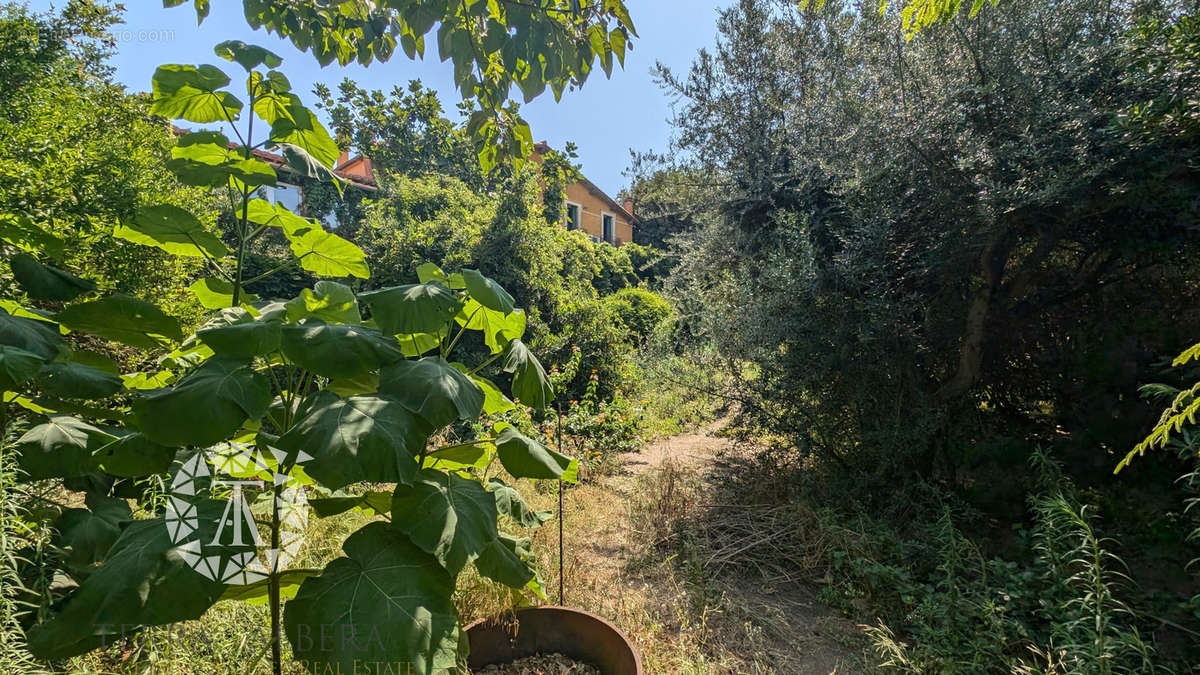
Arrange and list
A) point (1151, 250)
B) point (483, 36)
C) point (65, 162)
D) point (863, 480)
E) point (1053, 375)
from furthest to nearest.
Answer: point (863, 480), point (1053, 375), point (65, 162), point (1151, 250), point (483, 36)

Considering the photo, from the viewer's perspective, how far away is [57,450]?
110cm

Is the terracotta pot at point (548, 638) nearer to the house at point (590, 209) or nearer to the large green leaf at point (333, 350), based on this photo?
the large green leaf at point (333, 350)

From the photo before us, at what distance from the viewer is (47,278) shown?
1149 millimetres

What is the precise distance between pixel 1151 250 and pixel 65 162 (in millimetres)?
5761

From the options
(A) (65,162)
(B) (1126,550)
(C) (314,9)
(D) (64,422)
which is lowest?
(B) (1126,550)

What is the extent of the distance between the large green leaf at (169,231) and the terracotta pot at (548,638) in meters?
1.36

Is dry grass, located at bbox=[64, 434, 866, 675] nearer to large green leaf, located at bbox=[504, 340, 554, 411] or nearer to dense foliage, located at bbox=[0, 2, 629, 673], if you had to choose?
dense foliage, located at bbox=[0, 2, 629, 673]

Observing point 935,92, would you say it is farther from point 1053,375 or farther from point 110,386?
point 110,386

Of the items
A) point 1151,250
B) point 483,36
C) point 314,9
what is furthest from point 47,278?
point 1151,250

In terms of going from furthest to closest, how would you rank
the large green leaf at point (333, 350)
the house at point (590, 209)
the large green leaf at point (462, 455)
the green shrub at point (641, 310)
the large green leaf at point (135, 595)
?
1. the house at point (590, 209)
2. the green shrub at point (641, 310)
3. the large green leaf at point (462, 455)
4. the large green leaf at point (333, 350)
5. the large green leaf at point (135, 595)

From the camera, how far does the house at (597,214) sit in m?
16.1

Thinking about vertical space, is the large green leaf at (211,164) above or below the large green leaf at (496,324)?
above

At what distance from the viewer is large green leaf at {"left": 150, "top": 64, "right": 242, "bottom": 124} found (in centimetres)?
107

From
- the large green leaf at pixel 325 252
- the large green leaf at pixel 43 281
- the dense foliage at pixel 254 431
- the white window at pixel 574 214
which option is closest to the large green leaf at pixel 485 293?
the dense foliage at pixel 254 431
